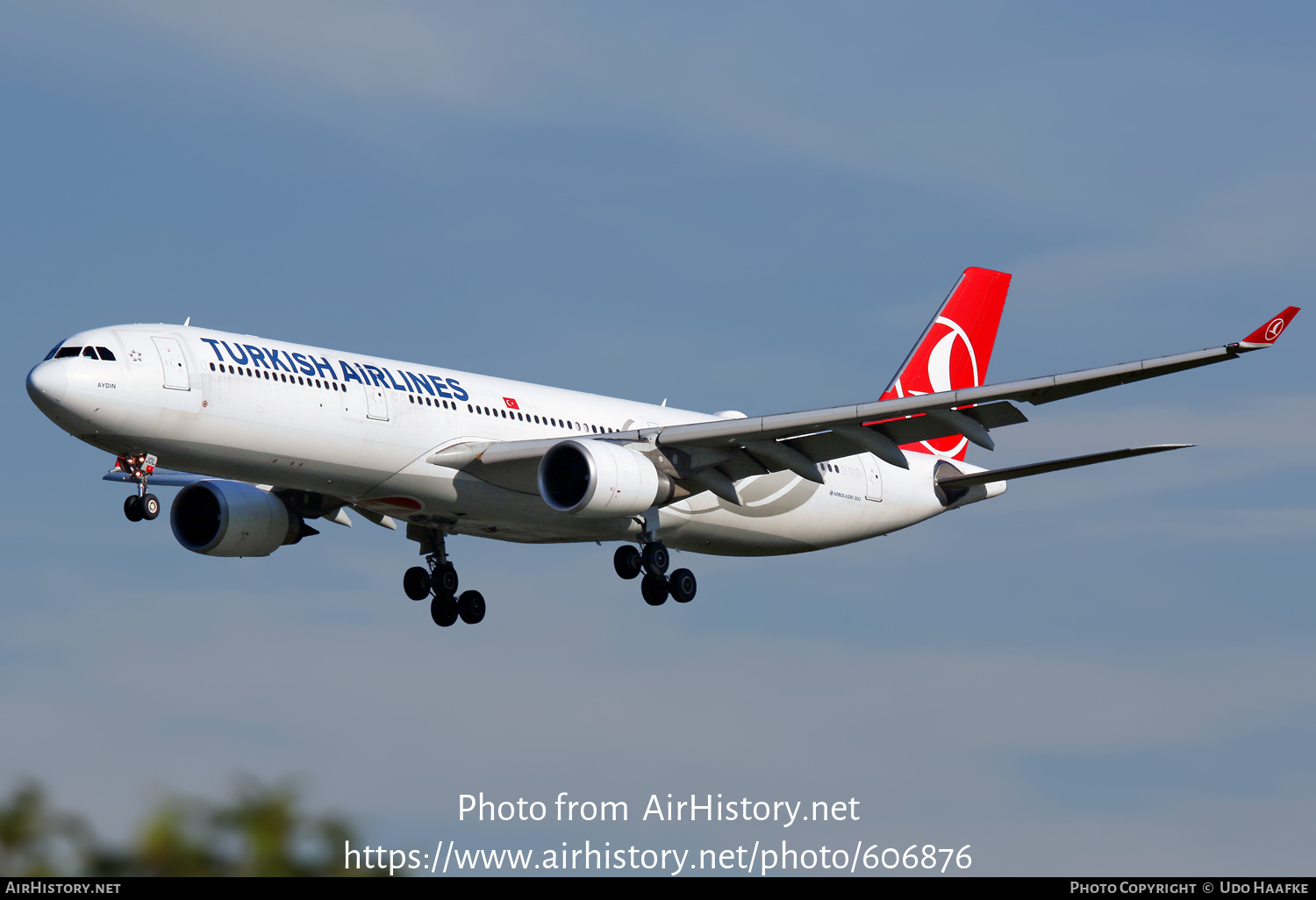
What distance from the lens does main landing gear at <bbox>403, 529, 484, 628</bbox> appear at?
1609 inches

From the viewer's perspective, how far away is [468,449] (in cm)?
3631

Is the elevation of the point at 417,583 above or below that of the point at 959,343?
below

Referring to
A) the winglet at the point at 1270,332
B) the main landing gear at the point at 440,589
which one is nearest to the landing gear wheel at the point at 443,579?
the main landing gear at the point at 440,589

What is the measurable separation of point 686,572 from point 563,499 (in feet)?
15.8

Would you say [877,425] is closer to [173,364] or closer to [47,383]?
[173,364]

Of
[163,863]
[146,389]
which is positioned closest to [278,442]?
[146,389]

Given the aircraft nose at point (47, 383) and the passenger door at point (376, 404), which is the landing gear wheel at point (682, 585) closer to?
the passenger door at point (376, 404)

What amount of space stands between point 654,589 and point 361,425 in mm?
8345

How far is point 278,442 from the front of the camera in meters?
33.5

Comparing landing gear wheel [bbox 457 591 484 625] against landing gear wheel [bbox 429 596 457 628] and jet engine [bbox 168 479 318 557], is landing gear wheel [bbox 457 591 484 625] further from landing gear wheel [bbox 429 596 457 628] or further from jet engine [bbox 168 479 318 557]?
jet engine [bbox 168 479 318 557]

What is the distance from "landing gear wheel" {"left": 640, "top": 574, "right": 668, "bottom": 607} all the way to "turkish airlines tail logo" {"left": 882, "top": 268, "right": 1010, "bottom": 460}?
11.4 meters

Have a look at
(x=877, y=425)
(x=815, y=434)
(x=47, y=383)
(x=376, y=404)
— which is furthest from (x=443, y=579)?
(x=47, y=383)

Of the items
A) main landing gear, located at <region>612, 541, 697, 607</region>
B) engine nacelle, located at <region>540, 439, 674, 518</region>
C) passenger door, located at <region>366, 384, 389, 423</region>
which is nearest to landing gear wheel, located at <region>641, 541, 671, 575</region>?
main landing gear, located at <region>612, 541, 697, 607</region>
